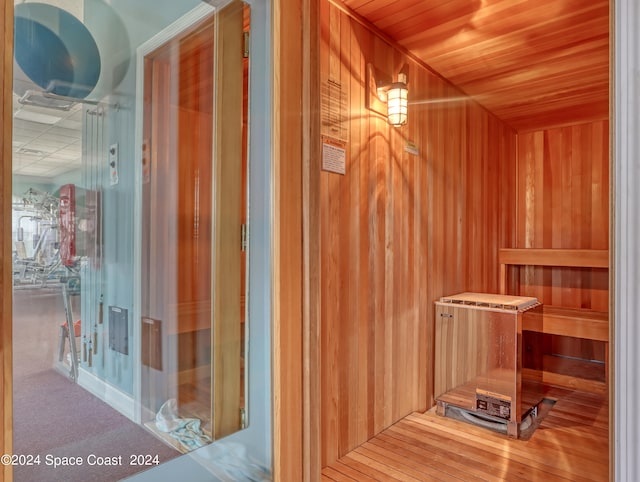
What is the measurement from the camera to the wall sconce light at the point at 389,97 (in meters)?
2.35

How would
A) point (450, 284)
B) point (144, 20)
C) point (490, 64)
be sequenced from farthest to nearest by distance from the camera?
point (450, 284) → point (490, 64) → point (144, 20)

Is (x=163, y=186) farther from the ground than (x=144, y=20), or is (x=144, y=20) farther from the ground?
(x=144, y=20)

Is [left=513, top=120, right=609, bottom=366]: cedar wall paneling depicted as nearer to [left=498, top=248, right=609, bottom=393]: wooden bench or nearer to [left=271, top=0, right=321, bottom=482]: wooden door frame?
[left=498, top=248, right=609, bottom=393]: wooden bench

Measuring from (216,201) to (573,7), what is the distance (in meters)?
1.99

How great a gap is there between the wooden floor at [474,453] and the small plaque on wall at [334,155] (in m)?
1.46

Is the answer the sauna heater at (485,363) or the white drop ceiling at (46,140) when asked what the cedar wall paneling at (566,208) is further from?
the white drop ceiling at (46,140)

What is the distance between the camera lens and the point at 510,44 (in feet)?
8.17

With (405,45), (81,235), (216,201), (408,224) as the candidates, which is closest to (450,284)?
(408,224)

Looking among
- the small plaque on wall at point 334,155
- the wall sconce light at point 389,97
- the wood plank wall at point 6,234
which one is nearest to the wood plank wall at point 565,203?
the wall sconce light at point 389,97

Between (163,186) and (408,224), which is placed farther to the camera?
(408,224)

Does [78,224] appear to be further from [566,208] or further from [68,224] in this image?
[566,208]

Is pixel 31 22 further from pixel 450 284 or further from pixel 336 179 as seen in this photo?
pixel 450 284

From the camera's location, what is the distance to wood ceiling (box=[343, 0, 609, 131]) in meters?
2.14

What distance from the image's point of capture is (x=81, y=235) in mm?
1268
